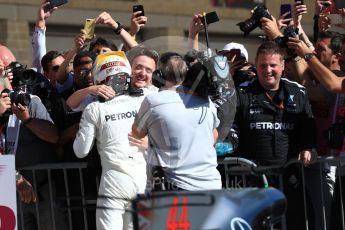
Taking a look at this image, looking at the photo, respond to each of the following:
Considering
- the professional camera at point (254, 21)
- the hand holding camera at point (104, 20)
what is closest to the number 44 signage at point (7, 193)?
the hand holding camera at point (104, 20)

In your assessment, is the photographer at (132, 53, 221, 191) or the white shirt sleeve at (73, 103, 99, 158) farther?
the white shirt sleeve at (73, 103, 99, 158)

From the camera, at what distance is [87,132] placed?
6520 mm

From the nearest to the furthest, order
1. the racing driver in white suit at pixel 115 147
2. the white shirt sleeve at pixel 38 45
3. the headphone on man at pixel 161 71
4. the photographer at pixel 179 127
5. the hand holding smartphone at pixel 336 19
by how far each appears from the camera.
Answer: the headphone on man at pixel 161 71, the photographer at pixel 179 127, the racing driver in white suit at pixel 115 147, the hand holding smartphone at pixel 336 19, the white shirt sleeve at pixel 38 45

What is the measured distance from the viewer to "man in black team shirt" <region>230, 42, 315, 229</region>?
712cm

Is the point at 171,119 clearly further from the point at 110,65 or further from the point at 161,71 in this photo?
the point at 110,65

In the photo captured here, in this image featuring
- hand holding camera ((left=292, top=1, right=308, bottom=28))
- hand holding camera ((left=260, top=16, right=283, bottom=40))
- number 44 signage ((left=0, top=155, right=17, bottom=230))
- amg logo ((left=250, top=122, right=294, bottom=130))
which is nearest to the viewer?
number 44 signage ((left=0, top=155, right=17, bottom=230))

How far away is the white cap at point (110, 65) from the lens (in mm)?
6621

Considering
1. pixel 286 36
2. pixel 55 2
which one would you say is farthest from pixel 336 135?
pixel 55 2

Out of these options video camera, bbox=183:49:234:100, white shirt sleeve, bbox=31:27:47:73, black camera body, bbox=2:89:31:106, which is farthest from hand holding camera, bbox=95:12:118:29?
video camera, bbox=183:49:234:100

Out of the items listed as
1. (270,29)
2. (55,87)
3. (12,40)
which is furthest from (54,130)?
(12,40)

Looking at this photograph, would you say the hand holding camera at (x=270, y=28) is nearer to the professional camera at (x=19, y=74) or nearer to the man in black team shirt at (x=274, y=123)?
the man in black team shirt at (x=274, y=123)

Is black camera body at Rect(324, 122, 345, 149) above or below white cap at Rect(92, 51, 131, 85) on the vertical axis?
below

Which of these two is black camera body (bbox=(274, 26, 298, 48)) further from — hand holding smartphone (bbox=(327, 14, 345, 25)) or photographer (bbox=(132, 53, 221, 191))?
photographer (bbox=(132, 53, 221, 191))

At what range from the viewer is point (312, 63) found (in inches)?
270
